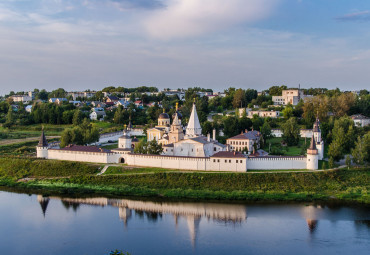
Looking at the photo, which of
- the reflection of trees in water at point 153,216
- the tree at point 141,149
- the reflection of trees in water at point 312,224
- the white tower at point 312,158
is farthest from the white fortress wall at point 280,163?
the reflection of trees in water at point 153,216

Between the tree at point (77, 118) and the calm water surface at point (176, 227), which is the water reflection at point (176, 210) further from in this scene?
the tree at point (77, 118)

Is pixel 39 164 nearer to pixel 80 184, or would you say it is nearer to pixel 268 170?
pixel 80 184

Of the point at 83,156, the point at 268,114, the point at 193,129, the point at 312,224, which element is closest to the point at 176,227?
the point at 312,224

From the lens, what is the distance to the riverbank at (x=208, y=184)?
23172 millimetres

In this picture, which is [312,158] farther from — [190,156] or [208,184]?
[190,156]

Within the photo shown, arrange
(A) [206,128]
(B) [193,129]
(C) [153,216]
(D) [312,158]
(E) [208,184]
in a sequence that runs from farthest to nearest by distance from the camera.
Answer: (A) [206,128], (B) [193,129], (D) [312,158], (E) [208,184], (C) [153,216]

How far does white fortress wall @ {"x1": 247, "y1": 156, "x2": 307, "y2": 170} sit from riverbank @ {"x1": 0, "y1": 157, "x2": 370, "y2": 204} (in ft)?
3.74

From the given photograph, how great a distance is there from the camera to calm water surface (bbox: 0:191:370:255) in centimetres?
1673

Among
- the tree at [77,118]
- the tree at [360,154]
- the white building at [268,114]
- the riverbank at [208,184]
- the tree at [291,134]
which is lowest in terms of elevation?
the riverbank at [208,184]

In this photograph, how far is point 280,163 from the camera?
26.1m

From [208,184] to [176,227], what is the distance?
593 centimetres

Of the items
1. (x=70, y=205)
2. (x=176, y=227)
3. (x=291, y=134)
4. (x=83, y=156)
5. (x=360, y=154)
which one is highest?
(x=291, y=134)

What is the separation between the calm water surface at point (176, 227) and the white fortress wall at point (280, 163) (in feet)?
15.1

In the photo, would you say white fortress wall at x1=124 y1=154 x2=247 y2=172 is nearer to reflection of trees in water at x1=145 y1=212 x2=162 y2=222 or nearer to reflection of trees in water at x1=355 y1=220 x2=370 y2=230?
reflection of trees in water at x1=145 y1=212 x2=162 y2=222
